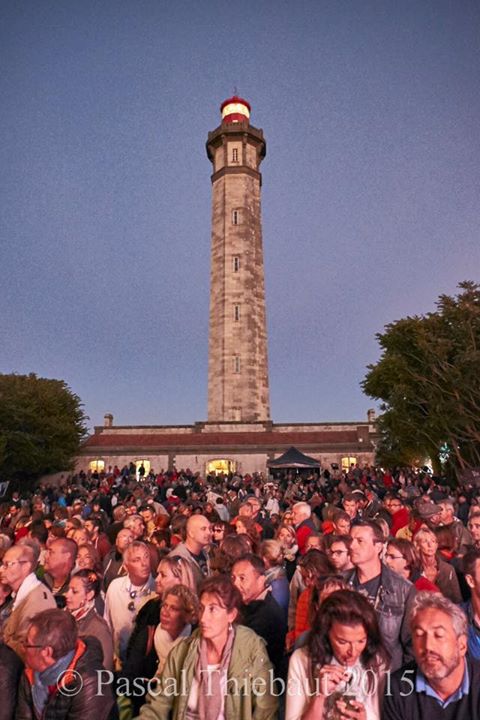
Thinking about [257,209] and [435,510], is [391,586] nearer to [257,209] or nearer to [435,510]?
[435,510]

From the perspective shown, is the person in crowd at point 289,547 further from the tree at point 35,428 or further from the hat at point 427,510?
the tree at point 35,428

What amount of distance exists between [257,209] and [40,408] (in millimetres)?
24607

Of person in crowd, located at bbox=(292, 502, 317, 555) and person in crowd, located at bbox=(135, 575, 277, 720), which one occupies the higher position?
person in crowd, located at bbox=(292, 502, 317, 555)

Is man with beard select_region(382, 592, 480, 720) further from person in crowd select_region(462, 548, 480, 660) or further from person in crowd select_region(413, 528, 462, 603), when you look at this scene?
person in crowd select_region(413, 528, 462, 603)

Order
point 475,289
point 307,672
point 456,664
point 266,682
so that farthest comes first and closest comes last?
1. point 475,289
2. point 266,682
3. point 307,672
4. point 456,664

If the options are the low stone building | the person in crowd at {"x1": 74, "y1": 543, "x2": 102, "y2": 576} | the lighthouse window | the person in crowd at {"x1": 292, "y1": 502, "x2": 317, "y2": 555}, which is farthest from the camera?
the lighthouse window

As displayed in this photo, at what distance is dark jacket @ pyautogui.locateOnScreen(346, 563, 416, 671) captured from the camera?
391 centimetres

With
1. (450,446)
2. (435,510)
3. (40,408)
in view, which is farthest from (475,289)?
(40,408)

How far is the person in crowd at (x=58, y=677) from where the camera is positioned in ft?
10.5

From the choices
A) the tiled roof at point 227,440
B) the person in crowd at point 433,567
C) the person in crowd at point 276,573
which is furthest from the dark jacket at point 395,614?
the tiled roof at point 227,440

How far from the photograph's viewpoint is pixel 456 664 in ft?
9.27

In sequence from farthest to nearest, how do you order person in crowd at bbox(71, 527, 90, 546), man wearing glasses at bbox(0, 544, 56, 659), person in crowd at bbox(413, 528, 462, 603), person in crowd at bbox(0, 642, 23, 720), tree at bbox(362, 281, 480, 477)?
tree at bbox(362, 281, 480, 477) → person in crowd at bbox(71, 527, 90, 546) → person in crowd at bbox(413, 528, 462, 603) → man wearing glasses at bbox(0, 544, 56, 659) → person in crowd at bbox(0, 642, 23, 720)

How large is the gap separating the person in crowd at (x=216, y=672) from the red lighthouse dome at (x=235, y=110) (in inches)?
2016

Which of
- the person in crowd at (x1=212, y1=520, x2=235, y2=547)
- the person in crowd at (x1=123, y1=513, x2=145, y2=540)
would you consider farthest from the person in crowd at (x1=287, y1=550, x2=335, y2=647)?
the person in crowd at (x1=212, y1=520, x2=235, y2=547)
